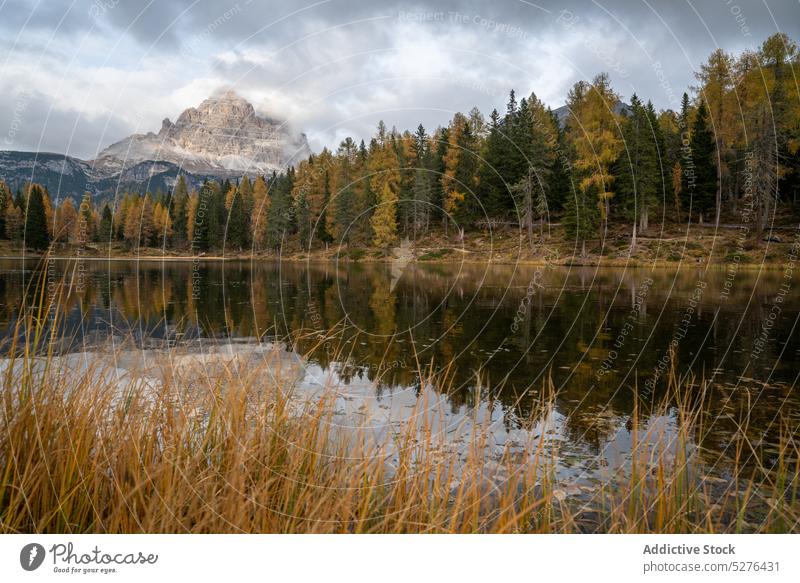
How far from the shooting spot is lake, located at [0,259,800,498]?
706 cm

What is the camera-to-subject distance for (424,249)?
49062mm

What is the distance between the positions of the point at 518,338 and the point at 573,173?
95.7ft

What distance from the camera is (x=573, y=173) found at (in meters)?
38.4

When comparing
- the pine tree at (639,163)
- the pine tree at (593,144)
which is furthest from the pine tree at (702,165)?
the pine tree at (593,144)

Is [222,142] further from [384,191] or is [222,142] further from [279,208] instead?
[384,191]

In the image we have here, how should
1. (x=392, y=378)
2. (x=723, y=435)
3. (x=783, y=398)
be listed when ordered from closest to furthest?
(x=723, y=435), (x=783, y=398), (x=392, y=378)

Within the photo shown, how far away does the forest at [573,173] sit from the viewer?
31.2 meters

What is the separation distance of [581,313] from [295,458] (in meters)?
15.8

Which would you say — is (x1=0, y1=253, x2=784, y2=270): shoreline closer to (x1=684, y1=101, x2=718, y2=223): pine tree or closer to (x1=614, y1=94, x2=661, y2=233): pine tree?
(x1=614, y1=94, x2=661, y2=233): pine tree

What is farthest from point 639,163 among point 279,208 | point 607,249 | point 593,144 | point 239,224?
point 239,224

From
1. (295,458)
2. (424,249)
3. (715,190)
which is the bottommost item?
(295,458)

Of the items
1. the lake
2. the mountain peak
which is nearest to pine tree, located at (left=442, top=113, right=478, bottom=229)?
the lake

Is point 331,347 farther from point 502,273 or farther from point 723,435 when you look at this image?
point 502,273
